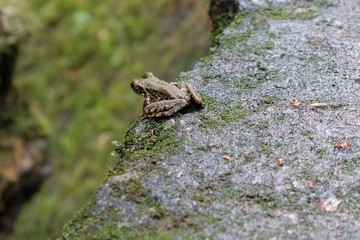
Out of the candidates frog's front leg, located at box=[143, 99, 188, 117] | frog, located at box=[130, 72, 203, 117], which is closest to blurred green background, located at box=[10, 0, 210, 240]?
frog, located at box=[130, 72, 203, 117]

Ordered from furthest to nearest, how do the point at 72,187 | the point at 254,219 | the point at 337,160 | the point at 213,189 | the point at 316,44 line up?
the point at 72,187, the point at 316,44, the point at 337,160, the point at 213,189, the point at 254,219

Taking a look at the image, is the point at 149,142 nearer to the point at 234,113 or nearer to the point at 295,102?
the point at 234,113

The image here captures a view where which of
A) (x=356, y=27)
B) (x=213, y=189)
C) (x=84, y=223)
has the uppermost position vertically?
(x=356, y=27)

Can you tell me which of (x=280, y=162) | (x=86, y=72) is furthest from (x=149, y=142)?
(x=86, y=72)

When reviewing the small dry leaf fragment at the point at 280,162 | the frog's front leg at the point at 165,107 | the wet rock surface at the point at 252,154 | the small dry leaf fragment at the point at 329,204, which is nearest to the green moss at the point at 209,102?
the wet rock surface at the point at 252,154

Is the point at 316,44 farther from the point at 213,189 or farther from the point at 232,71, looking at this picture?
the point at 213,189

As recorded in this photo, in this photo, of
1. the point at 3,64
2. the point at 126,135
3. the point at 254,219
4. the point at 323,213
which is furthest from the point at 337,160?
the point at 3,64

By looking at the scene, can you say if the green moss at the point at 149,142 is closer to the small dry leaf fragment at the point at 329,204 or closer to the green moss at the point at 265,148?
the green moss at the point at 265,148

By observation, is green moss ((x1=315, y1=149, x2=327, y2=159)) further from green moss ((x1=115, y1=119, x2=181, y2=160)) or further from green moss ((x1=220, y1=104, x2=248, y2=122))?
green moss ((x1=115, y1=119, x2=181, y2=160))
